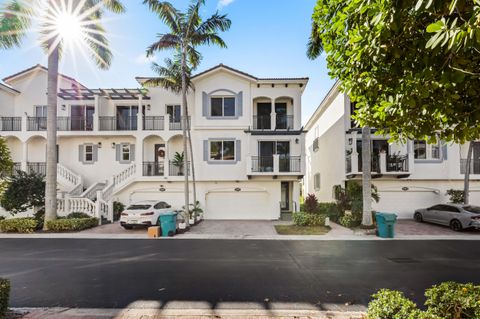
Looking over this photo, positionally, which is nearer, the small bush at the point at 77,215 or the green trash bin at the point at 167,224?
the green trash bin at the point at 167,224

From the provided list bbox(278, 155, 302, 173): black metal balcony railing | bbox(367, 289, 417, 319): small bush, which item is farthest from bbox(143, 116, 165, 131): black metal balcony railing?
bbox(367, 289, 417, 319): small bush

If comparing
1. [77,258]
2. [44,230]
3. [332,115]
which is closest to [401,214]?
[332,115]

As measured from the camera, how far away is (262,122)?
1855cm

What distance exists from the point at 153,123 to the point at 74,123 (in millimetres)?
6255

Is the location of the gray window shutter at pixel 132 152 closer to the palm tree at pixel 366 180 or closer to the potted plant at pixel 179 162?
the potted plant at pixel 179 162

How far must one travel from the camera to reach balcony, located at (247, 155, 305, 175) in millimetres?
17109

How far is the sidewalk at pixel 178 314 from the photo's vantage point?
4.56 m

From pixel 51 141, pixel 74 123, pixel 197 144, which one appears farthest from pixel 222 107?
pixel 74 123

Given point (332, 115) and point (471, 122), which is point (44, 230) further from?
point (332, 115)

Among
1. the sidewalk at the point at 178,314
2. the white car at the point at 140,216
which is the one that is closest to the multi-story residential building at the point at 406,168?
the white car at the point at 140,216

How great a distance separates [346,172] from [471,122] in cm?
1469

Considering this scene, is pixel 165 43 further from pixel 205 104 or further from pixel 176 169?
pixel 176 169

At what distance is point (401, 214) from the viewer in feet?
58.0

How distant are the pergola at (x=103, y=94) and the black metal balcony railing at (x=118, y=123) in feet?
5.28
